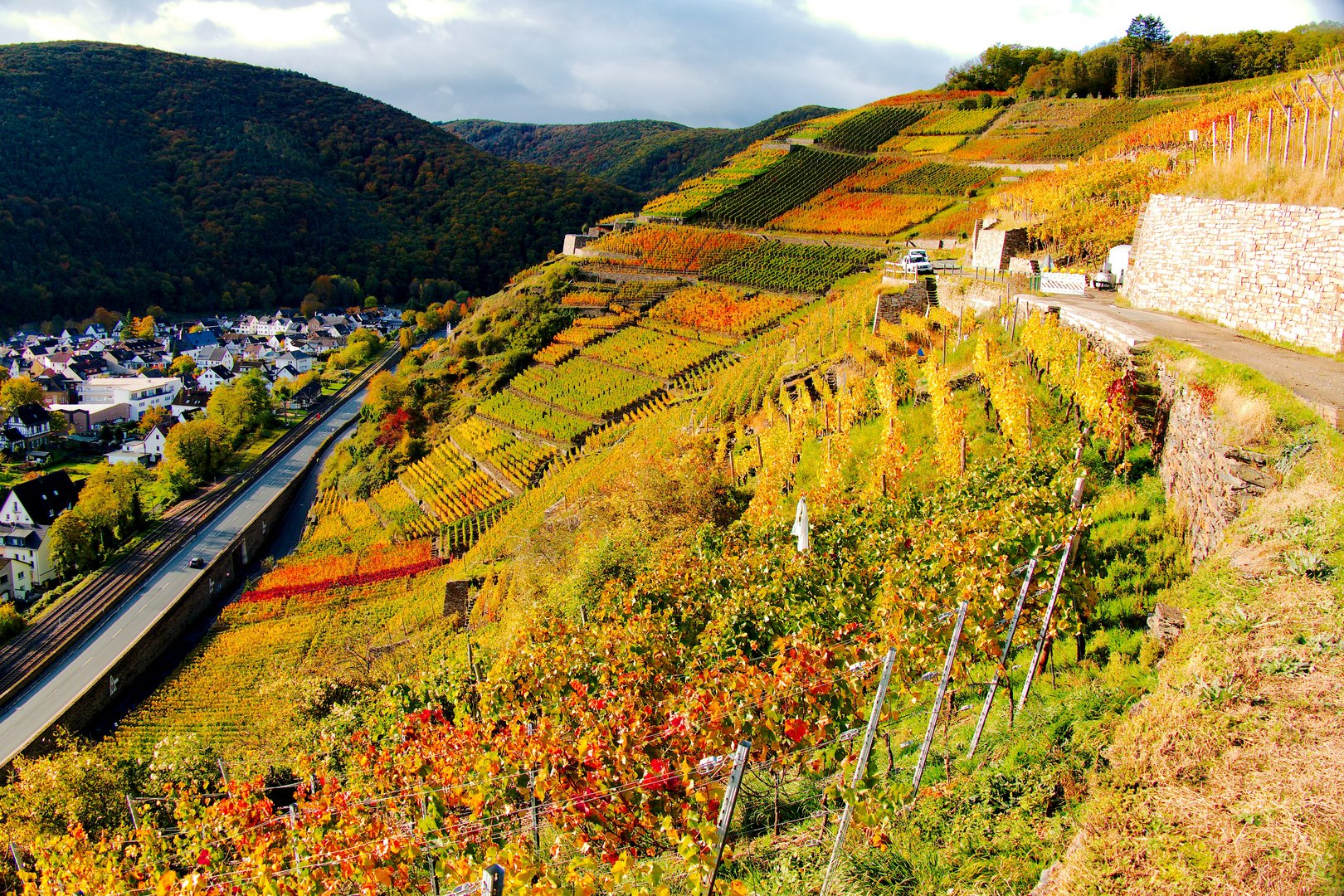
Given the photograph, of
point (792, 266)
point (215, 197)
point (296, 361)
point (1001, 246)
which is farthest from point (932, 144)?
point (215, 197)

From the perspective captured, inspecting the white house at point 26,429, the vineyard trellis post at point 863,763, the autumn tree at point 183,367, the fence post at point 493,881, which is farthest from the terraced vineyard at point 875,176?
the autumn tree at point 183,367

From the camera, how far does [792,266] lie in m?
48.7

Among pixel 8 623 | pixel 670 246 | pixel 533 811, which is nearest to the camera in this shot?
pixel 533 811

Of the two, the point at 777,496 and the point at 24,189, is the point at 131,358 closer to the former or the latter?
the point at 24,189

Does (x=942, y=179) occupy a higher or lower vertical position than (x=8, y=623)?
higher

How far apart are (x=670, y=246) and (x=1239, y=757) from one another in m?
54.6

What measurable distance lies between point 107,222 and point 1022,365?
4904 inches

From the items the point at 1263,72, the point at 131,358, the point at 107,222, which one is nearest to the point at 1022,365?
the point at 1263,72

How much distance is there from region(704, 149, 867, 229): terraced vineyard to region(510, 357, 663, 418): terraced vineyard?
80.3 ft

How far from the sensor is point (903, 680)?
7.00 metres

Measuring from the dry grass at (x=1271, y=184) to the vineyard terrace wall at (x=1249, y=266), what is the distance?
0.17 meters

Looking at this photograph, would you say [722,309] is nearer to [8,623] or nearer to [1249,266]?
[1249,266]

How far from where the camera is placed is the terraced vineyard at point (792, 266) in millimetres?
45438

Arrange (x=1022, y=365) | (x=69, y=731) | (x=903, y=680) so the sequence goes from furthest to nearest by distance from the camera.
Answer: (x=69, y=731) → (x=1022, y=365) → (x=903, y=680)
